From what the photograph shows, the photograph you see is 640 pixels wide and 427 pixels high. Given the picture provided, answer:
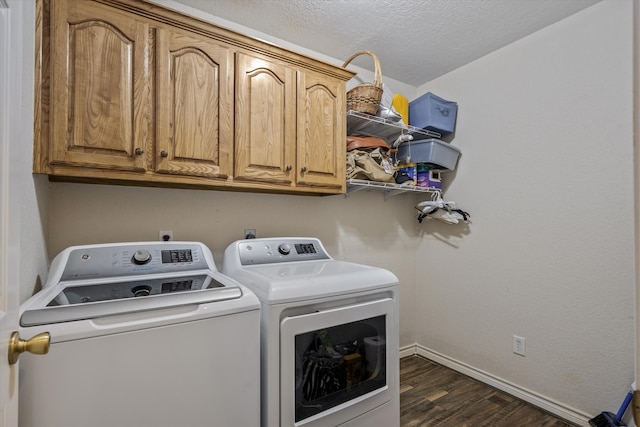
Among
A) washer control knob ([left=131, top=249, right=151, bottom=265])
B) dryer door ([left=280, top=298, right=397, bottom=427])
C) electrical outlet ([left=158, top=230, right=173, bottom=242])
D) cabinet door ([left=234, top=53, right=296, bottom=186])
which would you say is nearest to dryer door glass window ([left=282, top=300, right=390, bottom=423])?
dryer door ([left=280, top=298, right=397, bottom=427])

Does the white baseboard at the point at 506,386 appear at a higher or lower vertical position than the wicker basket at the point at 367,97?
lower

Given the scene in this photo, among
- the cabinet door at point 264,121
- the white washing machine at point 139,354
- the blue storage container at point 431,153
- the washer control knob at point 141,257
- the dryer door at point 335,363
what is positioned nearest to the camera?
the white washing machine at point 139,354

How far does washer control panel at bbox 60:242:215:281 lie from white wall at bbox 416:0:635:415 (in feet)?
6.60

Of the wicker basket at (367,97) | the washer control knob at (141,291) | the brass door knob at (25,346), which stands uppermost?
the wicker basket at (367,97)

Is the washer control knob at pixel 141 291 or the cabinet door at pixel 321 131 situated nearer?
the washer control knob at pixel 141 291

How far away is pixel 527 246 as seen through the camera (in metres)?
2.06

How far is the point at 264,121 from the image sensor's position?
169 centimetres

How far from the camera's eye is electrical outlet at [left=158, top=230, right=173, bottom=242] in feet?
5.59

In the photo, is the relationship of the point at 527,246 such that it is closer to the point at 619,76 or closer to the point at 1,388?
the point at 619,76

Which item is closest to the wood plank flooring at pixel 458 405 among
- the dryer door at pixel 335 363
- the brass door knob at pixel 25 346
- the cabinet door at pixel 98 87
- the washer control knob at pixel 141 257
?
the dryer door at pixel 335 363

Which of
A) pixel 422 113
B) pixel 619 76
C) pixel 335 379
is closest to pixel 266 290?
pixel 335 379

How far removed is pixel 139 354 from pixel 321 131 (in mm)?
1480

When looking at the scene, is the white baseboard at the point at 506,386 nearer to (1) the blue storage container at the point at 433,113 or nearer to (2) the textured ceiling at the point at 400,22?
(1) the blue storage container at the point at 433,113

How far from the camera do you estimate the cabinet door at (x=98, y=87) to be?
3.97ft
